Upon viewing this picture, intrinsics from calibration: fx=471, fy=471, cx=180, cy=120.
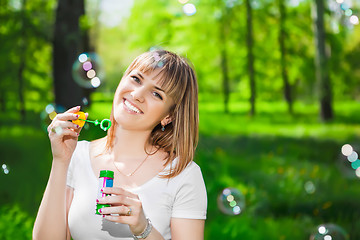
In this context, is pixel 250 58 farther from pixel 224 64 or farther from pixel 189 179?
pixel 189 179

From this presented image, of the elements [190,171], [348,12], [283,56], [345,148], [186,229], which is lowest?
[186,229]

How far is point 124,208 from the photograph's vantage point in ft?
5.28

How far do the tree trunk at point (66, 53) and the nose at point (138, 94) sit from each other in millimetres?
4978

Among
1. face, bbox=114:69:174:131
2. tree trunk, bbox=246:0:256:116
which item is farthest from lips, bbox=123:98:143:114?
tree trunk, bbox=246:0:256:116

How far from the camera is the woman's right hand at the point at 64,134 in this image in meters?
1.77

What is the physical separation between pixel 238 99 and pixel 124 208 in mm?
10849

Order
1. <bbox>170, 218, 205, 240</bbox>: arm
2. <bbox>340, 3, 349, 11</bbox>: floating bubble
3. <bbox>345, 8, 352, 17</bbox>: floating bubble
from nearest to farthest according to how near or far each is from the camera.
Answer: <bbox>170, 218, 205, 240</bbox>: arm
<bbox>345, 8, 352, 17</bbox>: floating bubble
<bbox>340, 3, 349, 11</bbox>: floating bubble

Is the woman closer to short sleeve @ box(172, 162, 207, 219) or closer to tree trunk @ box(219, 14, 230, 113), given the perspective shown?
short sleeve @ box(172, 162, 207, 219)

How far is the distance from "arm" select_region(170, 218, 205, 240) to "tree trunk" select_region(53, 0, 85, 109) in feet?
16.6

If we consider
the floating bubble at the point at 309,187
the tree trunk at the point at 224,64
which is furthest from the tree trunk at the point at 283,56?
the floating bubble at the point at 309,187

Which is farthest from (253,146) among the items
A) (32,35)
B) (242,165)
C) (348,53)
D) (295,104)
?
(32,35)

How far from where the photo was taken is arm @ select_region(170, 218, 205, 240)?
188cm

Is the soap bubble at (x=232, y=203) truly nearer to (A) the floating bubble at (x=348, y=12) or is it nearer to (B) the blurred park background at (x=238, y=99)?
(B) the blurred park background at (x=238, y=99)

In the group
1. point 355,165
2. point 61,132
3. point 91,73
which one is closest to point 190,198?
point 61,132
